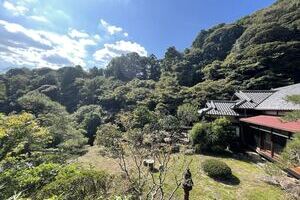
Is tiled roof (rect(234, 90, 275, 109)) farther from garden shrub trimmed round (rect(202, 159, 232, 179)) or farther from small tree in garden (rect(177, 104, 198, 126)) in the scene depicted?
garden shrub trimmed round (rect(202, 159, 232, 179))

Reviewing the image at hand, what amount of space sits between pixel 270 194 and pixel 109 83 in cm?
4096

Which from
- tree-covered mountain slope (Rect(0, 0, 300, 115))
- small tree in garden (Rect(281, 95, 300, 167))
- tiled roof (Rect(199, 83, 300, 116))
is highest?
tree-covered mountain slope (Rect(0, 0, 300, 115))

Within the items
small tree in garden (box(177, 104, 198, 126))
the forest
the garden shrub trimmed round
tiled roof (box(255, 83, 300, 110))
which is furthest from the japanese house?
the garden shrub trimmed round

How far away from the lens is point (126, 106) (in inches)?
1373

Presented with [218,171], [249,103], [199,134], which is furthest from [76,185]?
[249,103]

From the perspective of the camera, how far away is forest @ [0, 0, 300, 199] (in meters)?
6.05

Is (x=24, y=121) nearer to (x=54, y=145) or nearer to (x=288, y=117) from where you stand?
(x=288, y=117)

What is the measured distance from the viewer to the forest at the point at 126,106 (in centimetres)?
605

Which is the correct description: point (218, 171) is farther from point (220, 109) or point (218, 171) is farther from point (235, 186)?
point (220, 109)

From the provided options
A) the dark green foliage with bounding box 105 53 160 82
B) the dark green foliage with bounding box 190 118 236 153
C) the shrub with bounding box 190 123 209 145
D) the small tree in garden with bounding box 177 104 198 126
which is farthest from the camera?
the dark green foliage with bounding box 105 53 160 82

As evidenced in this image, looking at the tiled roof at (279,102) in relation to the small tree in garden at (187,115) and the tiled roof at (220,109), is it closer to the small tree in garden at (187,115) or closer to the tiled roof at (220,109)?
the tiled roof at (220,109)

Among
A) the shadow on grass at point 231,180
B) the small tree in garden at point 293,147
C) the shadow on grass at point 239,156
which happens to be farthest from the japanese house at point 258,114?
the small tree in garden at point 293,147

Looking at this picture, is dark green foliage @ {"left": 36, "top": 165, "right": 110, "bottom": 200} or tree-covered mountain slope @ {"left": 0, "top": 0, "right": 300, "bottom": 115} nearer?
dark green foliage @ {"left": 36, "top": 165, "right": 110, "bottom": 200}

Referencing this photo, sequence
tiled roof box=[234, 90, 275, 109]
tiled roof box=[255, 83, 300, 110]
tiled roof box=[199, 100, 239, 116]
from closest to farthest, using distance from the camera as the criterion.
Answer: tiled roof box=[255, 83, 300, 110], tiled roof box=[234, 90, 275, 109], tiled roof box=[199, 100, 239, 116]
